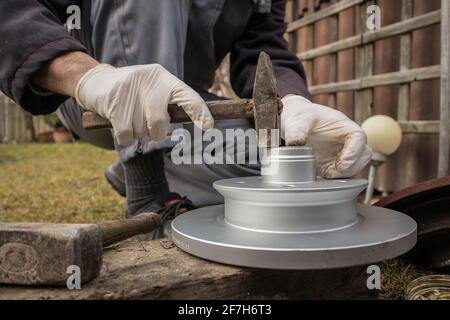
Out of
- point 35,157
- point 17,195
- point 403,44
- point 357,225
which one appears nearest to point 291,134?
point 357,225

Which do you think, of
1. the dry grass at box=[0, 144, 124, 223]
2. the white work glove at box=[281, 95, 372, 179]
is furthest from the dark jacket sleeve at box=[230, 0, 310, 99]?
the dry grass at box=[0, 144, 124, 223]

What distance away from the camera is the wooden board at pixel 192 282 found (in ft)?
2.67

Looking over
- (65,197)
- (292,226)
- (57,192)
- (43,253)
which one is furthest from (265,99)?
(57,192)

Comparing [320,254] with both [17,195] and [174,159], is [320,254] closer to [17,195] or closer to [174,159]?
[174,159]

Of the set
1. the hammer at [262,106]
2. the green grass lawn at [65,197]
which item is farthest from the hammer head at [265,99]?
the green grass lawn at [65,197]

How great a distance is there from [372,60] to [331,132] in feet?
6.01

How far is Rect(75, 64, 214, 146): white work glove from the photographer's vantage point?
1134 mm

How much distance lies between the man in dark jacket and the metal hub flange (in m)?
0.21

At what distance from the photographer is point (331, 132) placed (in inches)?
57.1

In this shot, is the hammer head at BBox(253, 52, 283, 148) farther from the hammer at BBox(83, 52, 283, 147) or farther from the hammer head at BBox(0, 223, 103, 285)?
the hammer head at BBox(0, 223, 103, 285)

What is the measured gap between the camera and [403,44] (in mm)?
2703

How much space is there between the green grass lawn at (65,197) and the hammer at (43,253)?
0.89 metres

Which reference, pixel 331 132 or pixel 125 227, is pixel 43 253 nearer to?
pixel 125 227
